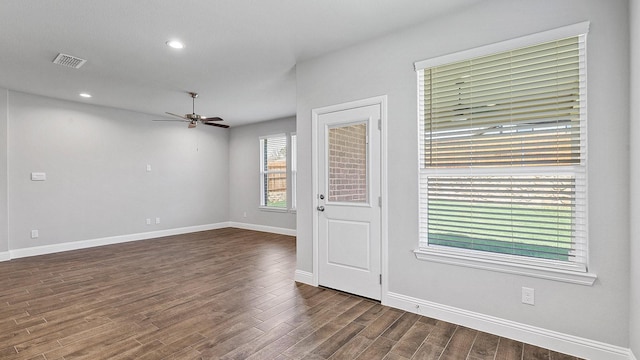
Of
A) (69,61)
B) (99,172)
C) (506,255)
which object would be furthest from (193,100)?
(506,255)

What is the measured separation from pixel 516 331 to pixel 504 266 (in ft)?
1.61

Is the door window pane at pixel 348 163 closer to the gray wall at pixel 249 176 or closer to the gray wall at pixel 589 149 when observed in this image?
the gray wall at pixel 589 149

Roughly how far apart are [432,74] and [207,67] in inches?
108

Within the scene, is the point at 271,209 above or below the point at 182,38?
below

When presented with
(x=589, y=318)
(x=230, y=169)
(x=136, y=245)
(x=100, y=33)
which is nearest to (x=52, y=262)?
(x=136, y=245)

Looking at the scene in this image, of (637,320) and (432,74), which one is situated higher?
(432,74)

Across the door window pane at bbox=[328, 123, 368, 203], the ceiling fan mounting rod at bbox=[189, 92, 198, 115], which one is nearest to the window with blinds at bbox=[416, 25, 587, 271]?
the door window pane at bbox=[328, 123, 368, 203]

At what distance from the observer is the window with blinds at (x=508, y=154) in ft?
7.24

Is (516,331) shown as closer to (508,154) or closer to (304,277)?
(508,154)

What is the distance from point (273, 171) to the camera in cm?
750

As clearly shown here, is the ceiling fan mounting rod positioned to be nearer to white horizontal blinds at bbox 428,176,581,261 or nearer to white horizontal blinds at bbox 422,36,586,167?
white horizontal blinds at bbox 422,36,586,167

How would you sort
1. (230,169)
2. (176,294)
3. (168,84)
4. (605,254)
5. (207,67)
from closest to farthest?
(605,254), (176,294), (207,67), (168,84), (230,169)

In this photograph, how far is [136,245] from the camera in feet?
19.5

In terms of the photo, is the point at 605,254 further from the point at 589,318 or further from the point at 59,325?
the point at 59,325
